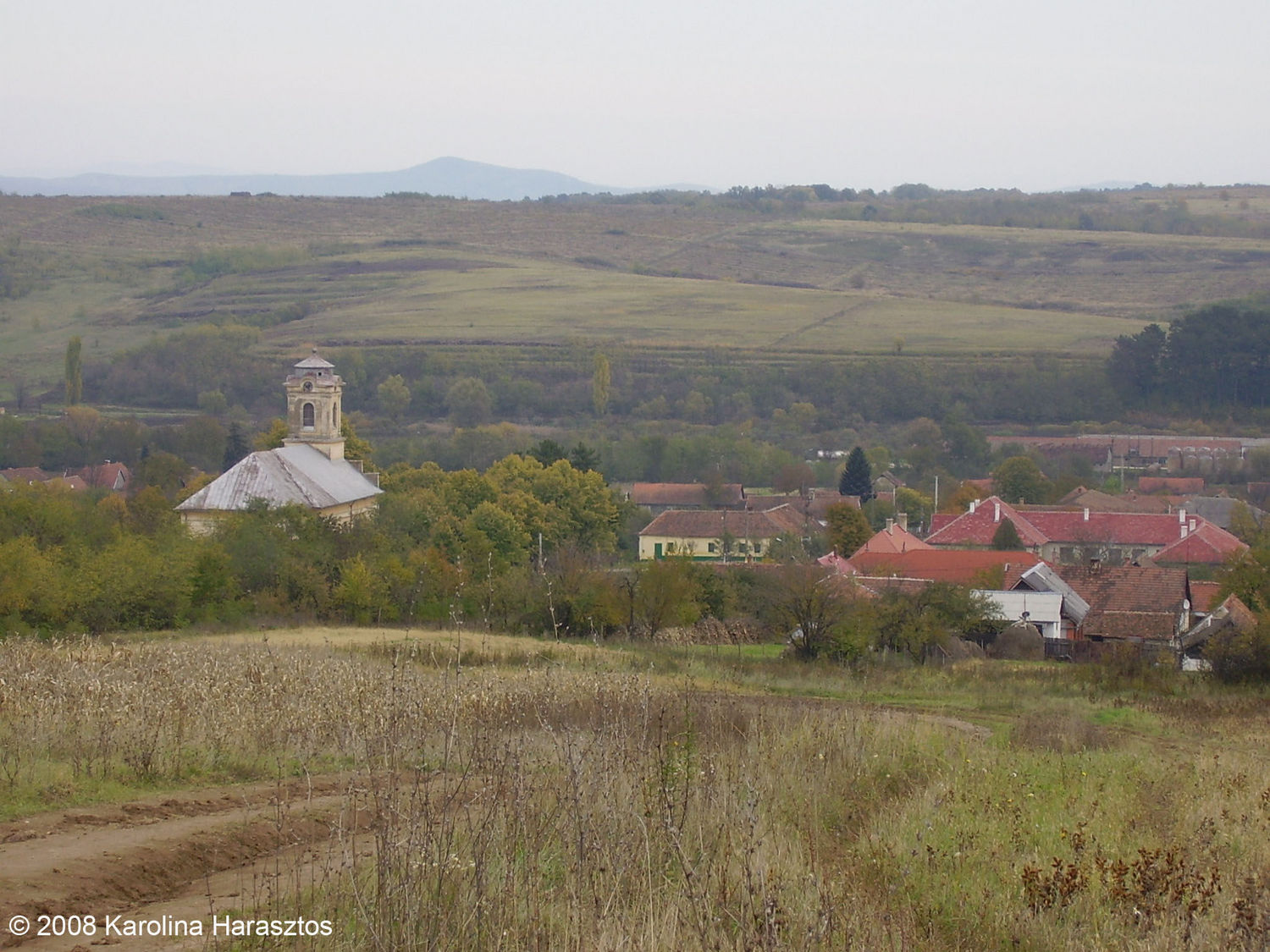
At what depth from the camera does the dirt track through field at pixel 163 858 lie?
6.74 m

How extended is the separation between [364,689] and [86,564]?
1751cm

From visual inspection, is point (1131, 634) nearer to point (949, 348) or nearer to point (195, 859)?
point (195, 859)

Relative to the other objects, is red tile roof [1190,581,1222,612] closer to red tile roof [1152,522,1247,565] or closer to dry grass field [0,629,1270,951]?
red tile roof [1152,522,1247,565]

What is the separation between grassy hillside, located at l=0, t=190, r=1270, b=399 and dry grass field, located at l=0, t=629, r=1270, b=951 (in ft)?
316

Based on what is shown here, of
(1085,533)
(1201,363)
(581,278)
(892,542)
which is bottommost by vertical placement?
(1085,533)

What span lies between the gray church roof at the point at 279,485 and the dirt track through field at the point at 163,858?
3246 cm

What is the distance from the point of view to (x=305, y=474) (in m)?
47.2

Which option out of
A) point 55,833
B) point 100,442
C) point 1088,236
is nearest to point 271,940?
point 55,833

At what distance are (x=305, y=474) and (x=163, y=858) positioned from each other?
4031cm

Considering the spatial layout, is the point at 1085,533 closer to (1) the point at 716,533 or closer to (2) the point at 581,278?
(1) the point at 716,533

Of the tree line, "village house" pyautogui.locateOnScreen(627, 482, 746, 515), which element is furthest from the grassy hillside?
"village house" pyautogui.locateOnScreen(627, 482, 746, 515)

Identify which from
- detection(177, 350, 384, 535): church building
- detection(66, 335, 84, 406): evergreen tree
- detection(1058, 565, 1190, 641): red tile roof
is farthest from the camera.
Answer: detection(66, 335, 84, 406): evergreen tree

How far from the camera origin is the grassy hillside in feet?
386

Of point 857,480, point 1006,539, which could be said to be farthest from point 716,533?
point 1006,539
